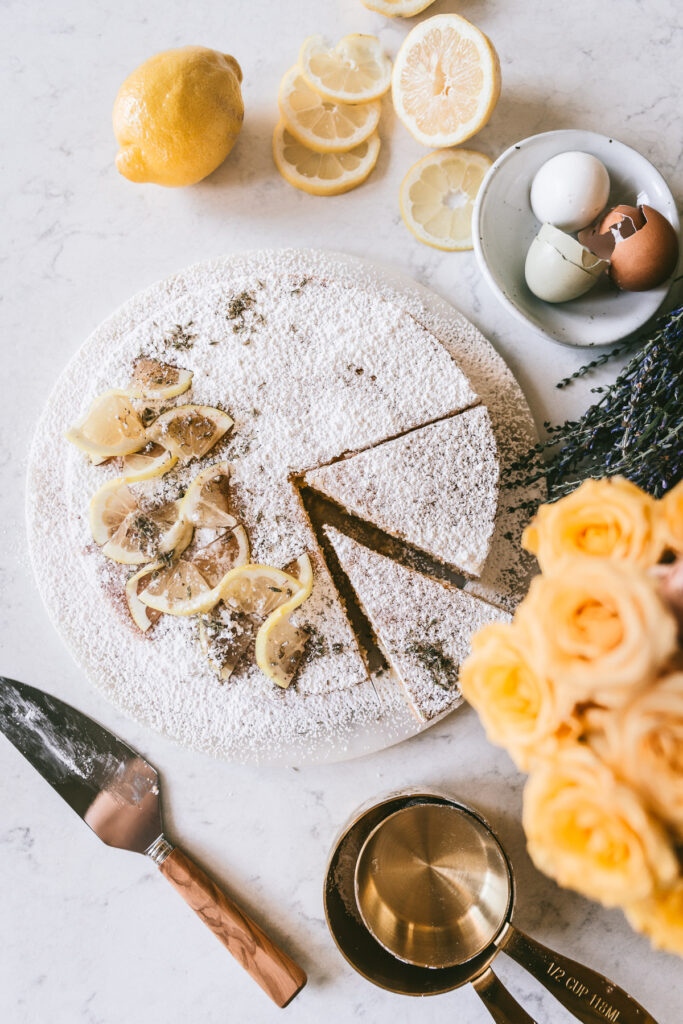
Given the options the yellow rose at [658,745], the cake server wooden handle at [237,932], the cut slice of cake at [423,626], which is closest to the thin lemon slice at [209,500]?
the cut slice of cake at [423,626]


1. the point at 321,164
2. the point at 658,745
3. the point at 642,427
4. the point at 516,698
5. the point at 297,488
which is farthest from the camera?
the point at 321,164

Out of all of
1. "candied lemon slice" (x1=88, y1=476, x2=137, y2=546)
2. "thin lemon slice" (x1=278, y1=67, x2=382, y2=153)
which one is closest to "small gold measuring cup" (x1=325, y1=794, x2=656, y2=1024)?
"candied lemon slice" (x1=88, y1=476, x2=137, y2=546)

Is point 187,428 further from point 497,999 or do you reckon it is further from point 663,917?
point 497,999

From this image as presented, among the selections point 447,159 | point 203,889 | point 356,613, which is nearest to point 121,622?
point 356,613

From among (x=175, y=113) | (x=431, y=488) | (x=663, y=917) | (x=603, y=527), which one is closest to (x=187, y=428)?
(x=431, y=488)

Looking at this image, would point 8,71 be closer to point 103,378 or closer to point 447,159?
point 103,378

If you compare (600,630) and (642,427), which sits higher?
(600,630)

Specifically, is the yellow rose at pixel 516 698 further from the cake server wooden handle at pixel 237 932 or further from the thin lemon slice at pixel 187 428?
the cake server wooden handle at pixel 237 932
